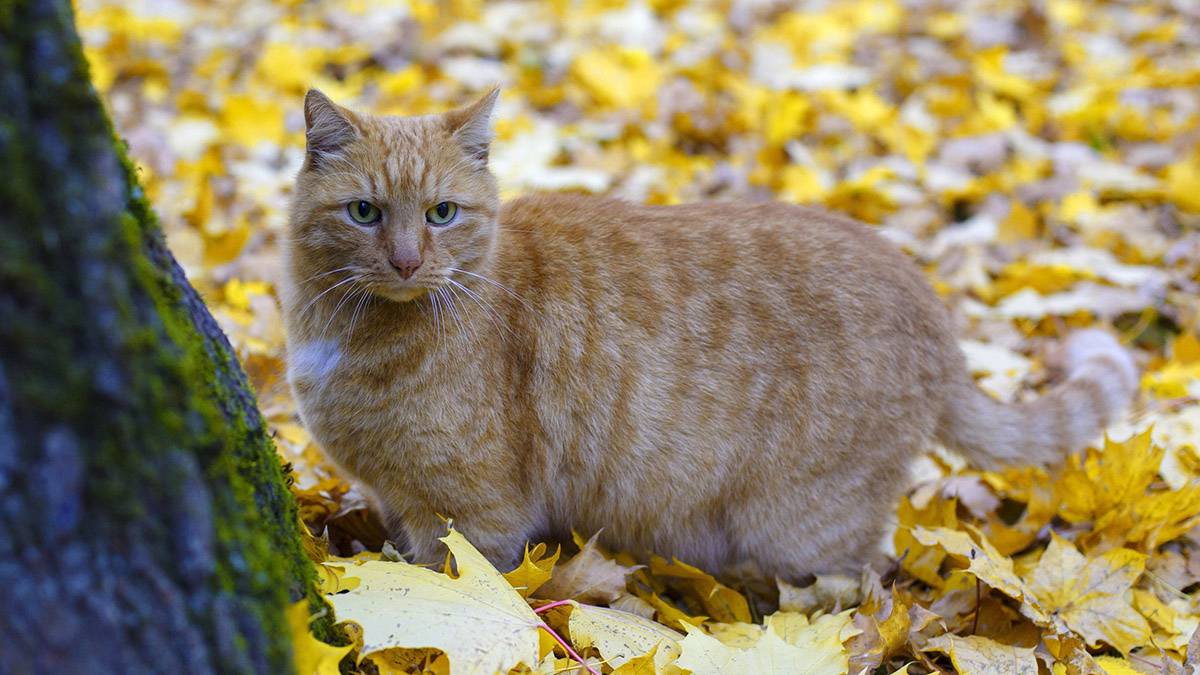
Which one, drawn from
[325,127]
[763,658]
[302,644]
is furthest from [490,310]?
[302,644]

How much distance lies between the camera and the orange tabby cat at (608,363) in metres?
2.68

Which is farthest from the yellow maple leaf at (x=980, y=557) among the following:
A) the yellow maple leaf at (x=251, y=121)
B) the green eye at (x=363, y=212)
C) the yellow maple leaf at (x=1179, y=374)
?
the yellow maple leaf at (x=251, y=121)

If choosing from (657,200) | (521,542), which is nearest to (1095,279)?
(657,200)

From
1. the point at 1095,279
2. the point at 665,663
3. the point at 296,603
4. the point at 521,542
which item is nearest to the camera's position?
the point at 296,603

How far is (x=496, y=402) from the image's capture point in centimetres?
274

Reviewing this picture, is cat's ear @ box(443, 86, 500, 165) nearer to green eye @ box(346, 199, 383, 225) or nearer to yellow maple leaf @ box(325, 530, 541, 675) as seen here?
green eye @ box(346, 199, 383, 225)

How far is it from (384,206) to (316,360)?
19.1 inches

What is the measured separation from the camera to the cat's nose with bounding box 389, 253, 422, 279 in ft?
8.34

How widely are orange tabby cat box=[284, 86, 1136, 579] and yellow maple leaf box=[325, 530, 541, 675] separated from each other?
23.0 inches

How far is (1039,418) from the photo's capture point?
3.22m

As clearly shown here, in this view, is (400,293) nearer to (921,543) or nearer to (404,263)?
(404,263)

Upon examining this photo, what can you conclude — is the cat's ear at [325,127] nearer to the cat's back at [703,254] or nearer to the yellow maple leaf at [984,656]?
the cat's back at [703,254]

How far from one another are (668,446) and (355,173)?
1.16 meters

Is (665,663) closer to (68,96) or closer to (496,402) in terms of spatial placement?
(496,402)
